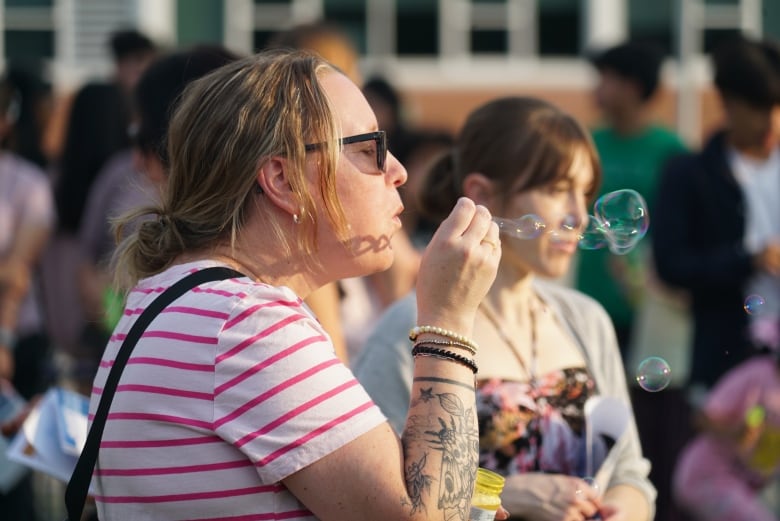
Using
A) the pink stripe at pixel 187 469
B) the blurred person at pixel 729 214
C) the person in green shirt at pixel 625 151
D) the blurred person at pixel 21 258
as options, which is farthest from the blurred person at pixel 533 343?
the person in green shirt at pixel 625 151

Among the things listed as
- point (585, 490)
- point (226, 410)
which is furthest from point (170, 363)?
point (585, 490)

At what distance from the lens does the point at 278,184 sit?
2240 mm

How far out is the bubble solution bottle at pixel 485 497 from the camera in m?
2.35

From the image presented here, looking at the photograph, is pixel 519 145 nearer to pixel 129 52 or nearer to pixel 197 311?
pixel 197 311

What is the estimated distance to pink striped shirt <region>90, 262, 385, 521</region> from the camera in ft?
6.66

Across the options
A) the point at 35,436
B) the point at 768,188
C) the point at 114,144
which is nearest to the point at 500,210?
the point at 35,436

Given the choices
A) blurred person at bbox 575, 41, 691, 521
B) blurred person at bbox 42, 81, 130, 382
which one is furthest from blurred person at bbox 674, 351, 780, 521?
blurred person at bbox 42, 81, 130, 382

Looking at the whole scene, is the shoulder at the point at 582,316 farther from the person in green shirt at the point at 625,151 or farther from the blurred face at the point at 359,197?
the person in green shirt at the point at 625,151

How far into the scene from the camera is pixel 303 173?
2.23 metres

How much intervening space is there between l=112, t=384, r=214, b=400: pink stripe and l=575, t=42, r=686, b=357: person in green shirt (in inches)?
171

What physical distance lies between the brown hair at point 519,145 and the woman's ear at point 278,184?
1022mm

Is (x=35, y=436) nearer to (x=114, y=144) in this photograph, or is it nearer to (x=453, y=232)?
(x=453, y=232)

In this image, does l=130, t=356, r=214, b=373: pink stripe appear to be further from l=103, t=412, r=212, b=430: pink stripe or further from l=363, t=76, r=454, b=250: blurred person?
l=363, t=76, r=454, b=250: blurred person

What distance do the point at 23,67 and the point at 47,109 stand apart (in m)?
0.28
